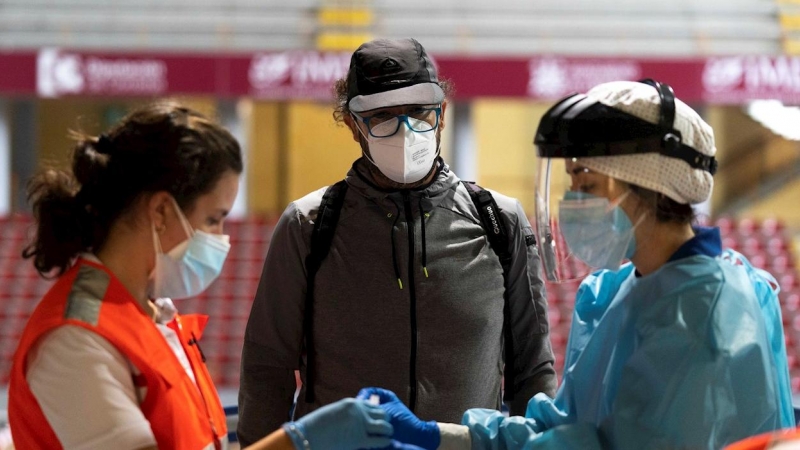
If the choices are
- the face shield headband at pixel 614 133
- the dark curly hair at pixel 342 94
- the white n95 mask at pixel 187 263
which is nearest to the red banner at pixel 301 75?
the dark curly hair at pixel 342 94

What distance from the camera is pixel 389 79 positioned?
84.2 inches

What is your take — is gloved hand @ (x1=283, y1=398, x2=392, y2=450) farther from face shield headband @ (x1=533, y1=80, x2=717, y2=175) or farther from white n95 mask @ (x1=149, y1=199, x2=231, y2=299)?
face shield headband @ (x1=533, y1=80, x2=717, y2=175)

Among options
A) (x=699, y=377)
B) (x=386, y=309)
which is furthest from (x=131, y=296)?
(x=699, y=377)

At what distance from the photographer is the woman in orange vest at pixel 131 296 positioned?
5.14 ft

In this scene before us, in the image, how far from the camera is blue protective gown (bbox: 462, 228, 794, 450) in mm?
1493

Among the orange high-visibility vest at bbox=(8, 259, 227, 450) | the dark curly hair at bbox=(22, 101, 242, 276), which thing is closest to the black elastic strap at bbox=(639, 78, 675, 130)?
the dark curly hair at bbox=(22, 101, 242, 276)

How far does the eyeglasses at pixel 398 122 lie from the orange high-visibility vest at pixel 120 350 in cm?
70

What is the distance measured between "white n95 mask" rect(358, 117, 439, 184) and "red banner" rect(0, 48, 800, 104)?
6.86 meters

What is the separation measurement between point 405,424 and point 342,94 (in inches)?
Answer: 34.1

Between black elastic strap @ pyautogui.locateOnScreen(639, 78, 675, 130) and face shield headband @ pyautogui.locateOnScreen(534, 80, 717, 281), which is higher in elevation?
black elastic strap @ pyautogui.locateOnScreen(639, 78, 675, 130)

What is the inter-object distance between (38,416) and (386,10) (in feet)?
30.8

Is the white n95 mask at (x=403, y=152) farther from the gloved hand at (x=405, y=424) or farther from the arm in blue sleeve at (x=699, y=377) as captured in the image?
the arm in blue sleeve at (x=699, y=377)

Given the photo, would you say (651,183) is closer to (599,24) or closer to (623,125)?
(623,125)

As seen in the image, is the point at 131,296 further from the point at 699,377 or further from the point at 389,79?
the point at 699,377
